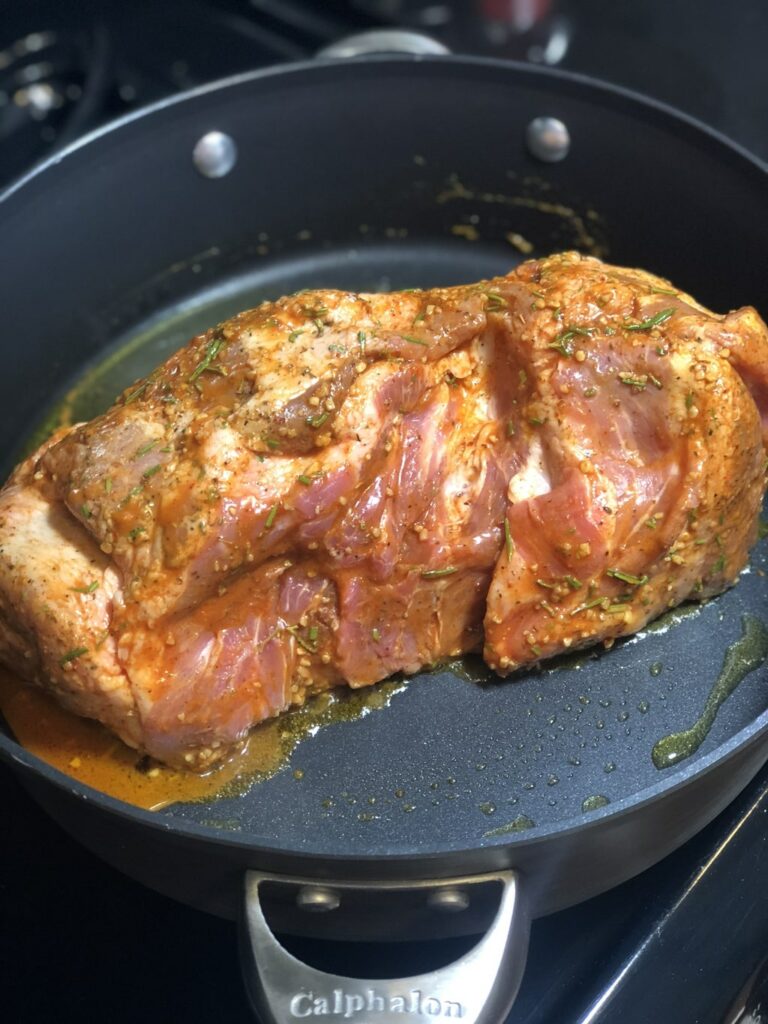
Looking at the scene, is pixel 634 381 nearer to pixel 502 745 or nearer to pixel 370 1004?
pixel 502 745

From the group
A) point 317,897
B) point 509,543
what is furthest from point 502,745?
point 317,897

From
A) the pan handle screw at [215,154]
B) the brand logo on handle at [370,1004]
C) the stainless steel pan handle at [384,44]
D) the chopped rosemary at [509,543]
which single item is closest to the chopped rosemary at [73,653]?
the brand logo on handle at [370,1004]

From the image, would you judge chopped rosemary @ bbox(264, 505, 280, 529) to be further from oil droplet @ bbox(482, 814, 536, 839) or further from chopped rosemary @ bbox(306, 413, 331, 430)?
oil droplet @ bbox(482, 814, 536, 839)

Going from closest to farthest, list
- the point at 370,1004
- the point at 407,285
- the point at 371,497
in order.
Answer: the point at 370,1004
the point at 371,497
the point at 407,285

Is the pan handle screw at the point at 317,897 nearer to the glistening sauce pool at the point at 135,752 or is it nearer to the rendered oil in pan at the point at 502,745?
the rendered oil in pan at the point at 502,745

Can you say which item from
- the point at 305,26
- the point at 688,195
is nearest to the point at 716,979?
the point at 688,195

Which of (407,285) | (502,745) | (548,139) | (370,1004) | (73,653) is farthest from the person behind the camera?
(407,285)
